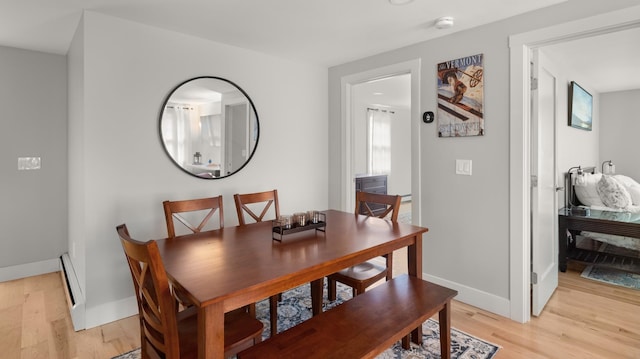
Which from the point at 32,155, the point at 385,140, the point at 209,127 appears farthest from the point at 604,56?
the point at 32,155

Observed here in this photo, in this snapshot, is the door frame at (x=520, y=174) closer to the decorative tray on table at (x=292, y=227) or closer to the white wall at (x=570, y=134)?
the white wall at (x=570, y=134)

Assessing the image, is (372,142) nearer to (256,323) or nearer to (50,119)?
(50,119)

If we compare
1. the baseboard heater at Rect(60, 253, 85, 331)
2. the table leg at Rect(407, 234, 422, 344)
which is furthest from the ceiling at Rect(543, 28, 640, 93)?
the baseboard heater at Rect(60, 253, 85, 331)

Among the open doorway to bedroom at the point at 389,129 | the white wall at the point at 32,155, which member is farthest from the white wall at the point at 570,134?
the white wall at the point at 32,155

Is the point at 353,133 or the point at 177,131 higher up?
the point at 353,133

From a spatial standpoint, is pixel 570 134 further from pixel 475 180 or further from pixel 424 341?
pixel 424 341

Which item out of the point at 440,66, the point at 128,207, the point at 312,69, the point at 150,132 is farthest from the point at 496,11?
the point at 128,207

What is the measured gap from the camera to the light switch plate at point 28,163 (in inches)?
134

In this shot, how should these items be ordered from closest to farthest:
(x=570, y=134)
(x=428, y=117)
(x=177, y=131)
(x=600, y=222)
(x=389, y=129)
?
(x=177, y=131) < (x=428, y=117) < (x=600, y=222) < (x=570, y=134) < (x=389, y=129)

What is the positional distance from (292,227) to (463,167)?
5.26 feet

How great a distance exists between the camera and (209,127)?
311 centimetres

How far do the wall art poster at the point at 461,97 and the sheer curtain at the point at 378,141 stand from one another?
184 inches

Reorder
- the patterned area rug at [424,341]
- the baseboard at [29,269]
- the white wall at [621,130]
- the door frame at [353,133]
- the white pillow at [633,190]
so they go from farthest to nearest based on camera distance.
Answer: the white wall at [621,130] < the white pillow at [633,190] < the baseboard at [29,269] < the door frame at [353,133] < the patterned area rug at [424,341]

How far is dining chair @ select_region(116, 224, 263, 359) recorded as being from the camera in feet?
4.18
